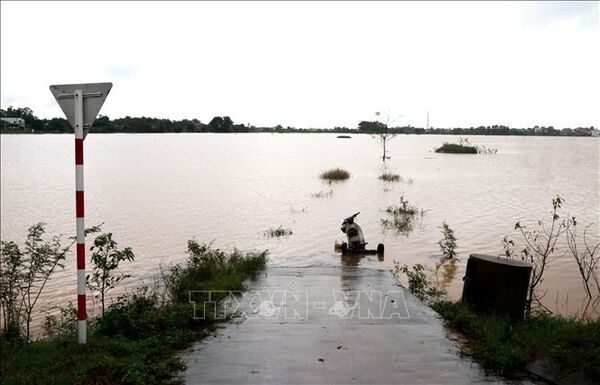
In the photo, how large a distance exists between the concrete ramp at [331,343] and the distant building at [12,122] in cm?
16917

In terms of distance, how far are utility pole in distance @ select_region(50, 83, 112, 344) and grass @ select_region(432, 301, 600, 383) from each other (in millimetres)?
4205

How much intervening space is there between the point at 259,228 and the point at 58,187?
18.2 metres

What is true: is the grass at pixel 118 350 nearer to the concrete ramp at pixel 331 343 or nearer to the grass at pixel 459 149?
the concrete ramp at pixel 331 343

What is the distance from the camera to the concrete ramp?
469 centimetres

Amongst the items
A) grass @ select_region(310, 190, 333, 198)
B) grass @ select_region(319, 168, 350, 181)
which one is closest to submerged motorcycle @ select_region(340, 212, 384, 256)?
grass @ select_region(310, 190, 333, 198)

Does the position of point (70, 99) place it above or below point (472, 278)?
above

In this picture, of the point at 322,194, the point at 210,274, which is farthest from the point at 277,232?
the point at 322,194

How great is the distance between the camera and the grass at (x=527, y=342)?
15.7 feet

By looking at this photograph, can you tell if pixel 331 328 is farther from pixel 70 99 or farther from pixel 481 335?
pixel 70 99

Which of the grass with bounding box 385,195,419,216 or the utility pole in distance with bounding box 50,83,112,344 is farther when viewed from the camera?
the grass with bounding box 385,195,419,216

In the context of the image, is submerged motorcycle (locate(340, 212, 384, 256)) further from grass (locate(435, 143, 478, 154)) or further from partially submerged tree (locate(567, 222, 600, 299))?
grass (locate(435, 143, 478, 154))

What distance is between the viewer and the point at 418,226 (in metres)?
18.0

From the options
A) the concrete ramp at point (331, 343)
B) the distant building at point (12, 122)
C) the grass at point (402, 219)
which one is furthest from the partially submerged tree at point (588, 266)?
the distant building at point (12, 122)

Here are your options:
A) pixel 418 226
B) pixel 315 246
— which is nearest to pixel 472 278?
pixel 315 246
